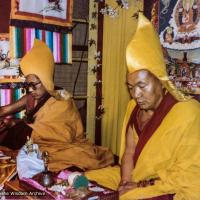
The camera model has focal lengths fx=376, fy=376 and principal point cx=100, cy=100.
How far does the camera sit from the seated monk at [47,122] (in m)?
3.71

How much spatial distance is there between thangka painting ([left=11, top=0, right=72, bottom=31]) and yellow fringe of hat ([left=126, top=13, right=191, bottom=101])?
7.90 ft

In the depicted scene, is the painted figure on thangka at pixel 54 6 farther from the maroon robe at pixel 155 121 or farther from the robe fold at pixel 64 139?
the maroon robe at pixel 155 121

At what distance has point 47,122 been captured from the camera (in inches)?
151

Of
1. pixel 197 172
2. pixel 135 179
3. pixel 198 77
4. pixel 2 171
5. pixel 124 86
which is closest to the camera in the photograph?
pixel 197 172

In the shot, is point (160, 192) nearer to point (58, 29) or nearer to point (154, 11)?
point (154, 11)

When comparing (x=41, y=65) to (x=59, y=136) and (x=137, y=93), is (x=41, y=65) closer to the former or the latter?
(x=59, y=136)

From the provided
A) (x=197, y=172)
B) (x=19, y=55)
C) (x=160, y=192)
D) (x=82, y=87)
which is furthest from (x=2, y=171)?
(x=82, y=87)

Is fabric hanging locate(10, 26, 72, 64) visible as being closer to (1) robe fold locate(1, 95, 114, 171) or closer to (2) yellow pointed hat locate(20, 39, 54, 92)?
(2) yellow pointed hat locate(20, 39, 54, 92)

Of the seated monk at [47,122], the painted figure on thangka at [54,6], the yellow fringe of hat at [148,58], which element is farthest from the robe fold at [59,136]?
the yellow fringe of hat at [148,58]

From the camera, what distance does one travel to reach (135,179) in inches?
100.0

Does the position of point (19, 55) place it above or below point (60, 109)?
above

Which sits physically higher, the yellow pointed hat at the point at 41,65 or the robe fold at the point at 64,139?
the yellow pointed hat at the point at 41,65

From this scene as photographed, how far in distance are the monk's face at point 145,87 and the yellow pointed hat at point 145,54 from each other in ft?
0.13

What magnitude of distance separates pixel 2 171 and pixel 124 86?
2167 millimetres
